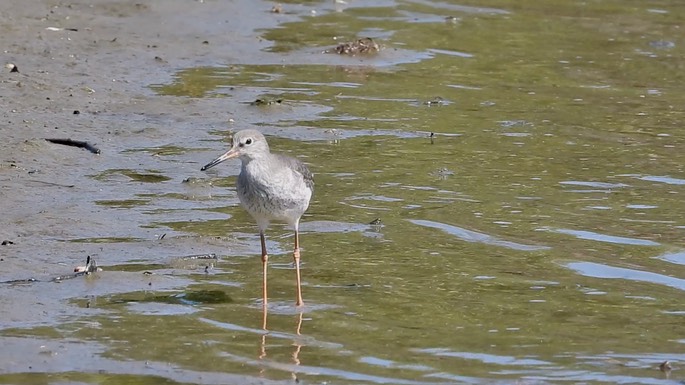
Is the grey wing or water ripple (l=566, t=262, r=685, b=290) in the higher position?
the grey wing

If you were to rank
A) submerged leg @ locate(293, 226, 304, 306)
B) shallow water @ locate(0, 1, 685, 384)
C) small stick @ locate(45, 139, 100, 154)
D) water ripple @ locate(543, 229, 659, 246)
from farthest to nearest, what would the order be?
small stick @ locate(45, 139, 100, 154), water ripple @ locate(543, 229, 659, 246), submerged leg @ locate(293, 226, 304, 306), shallow water @ locate(0, 1, 685, 384)

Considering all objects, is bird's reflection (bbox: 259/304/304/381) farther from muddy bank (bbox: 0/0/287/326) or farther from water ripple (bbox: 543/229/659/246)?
water ripple (bbox: 543/229/659/246)

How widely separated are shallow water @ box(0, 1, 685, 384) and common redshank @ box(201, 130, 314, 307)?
416mm

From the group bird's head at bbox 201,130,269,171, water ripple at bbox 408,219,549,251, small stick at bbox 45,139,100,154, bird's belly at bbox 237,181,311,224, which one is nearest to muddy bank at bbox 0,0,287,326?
small stick at bbox 45,139,100,154

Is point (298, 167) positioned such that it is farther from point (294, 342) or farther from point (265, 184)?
point (294, 342)

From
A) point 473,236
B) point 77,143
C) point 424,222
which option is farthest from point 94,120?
point 473,236

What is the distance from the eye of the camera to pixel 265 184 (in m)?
8.39

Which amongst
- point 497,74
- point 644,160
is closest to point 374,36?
point 497,74

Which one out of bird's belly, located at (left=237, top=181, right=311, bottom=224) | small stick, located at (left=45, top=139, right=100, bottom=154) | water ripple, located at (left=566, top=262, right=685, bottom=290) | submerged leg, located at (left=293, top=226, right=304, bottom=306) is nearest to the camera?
submerged leg, located at (left=293, top=226, right=304, bottom=306)

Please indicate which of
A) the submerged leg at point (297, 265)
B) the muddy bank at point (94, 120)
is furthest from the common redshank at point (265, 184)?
the muddy bank at point (94, 120)

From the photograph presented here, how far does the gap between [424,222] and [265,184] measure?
1703 mm

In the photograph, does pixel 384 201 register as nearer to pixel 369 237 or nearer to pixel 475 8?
pixel 369 237

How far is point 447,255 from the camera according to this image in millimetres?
9008

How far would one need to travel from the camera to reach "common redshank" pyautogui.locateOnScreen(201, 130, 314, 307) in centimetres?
841
